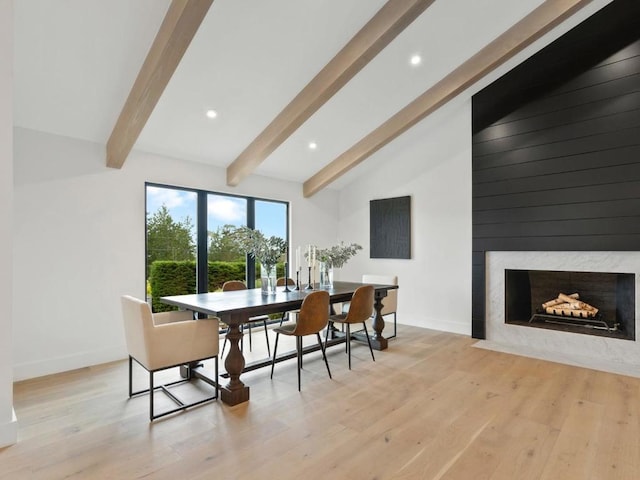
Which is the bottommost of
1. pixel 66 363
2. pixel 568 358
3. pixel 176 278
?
pixel 568 358

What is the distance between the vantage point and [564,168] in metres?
4.09

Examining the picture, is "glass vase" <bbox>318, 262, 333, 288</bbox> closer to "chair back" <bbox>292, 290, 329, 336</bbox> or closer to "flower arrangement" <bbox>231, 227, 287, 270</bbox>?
"flower arrangement" <bbox>231, 227, 287, 270</bbox>

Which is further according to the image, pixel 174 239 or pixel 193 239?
pixel 193 239

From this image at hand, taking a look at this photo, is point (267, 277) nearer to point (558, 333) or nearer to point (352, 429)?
point (352, 429)

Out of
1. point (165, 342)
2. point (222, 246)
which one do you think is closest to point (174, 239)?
point (222, 246)

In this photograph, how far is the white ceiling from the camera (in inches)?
106

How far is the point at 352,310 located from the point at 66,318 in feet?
9.75

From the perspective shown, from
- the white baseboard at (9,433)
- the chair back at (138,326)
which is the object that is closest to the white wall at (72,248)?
the chair back at (138,326)

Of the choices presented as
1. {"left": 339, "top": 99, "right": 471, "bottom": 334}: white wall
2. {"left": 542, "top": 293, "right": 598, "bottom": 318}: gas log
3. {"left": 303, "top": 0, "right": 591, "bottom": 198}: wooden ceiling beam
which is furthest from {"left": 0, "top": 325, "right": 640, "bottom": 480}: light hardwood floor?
{"left": 303, "top": 0, "right": 591, "bottom": 198}: wooden ceiling beam

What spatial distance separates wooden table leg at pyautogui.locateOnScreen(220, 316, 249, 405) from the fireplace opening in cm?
359

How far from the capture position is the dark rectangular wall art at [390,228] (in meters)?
5.79

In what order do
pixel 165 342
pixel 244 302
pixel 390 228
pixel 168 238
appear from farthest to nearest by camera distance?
pixel 390 228 < pixel 168 238 < pixel 244 302 < pixel 165 342

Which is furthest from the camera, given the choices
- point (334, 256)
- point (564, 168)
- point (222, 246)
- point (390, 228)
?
point (390, 228)

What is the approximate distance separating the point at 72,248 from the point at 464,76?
482 cm
